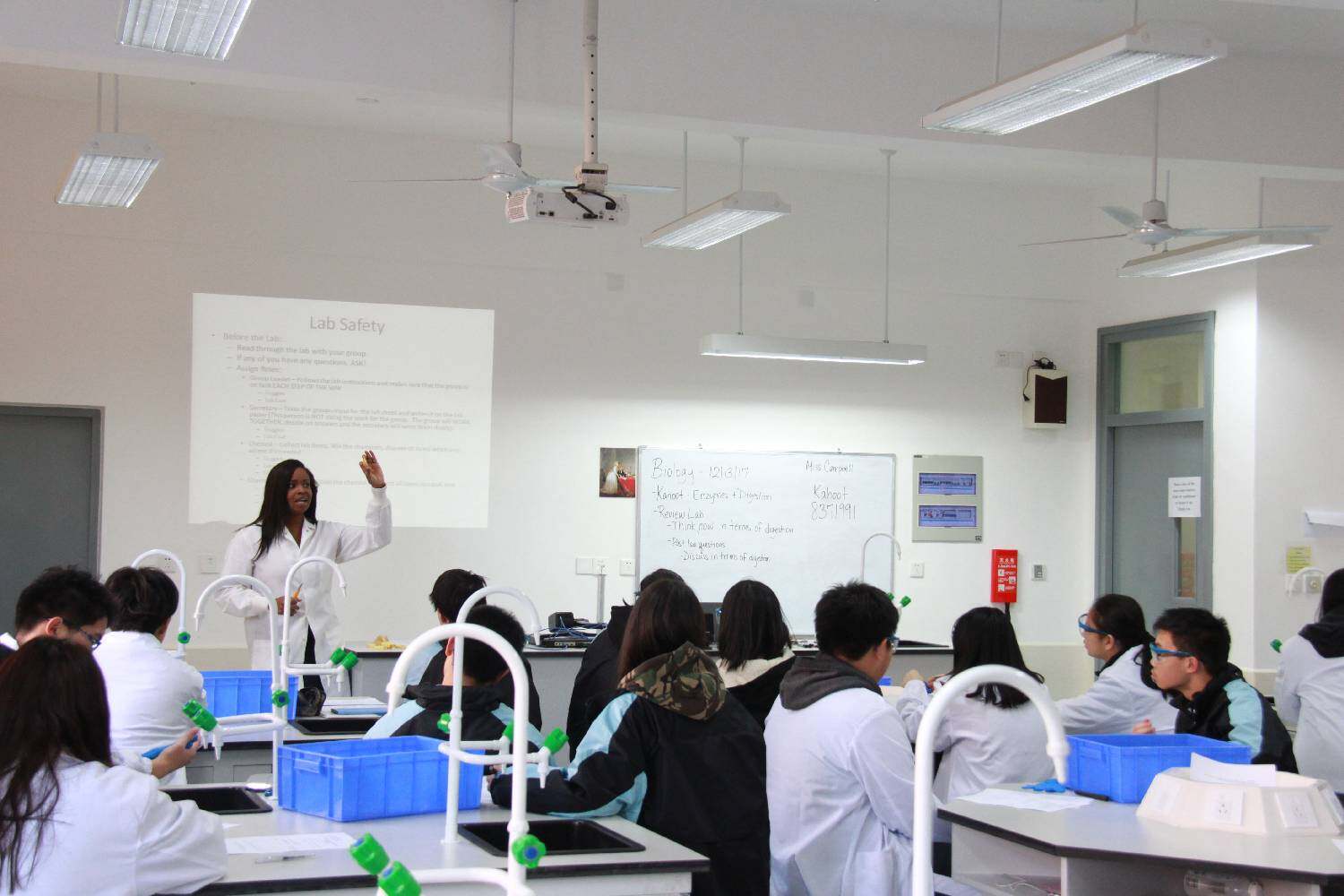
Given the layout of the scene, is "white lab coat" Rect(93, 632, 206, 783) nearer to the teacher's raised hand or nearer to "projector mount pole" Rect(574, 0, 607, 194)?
the teacher's raised hand

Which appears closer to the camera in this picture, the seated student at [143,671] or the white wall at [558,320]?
the seated student at [143,671]

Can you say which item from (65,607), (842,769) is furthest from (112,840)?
(842,769)

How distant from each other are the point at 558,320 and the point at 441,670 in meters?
3.81

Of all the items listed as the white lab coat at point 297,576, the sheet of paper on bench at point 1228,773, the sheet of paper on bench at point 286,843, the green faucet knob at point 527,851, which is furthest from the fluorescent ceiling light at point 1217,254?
the green faucet knob at point 527,851

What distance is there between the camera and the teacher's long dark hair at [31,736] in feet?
6.73

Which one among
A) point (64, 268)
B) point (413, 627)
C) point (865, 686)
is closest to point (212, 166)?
point (64, 268)

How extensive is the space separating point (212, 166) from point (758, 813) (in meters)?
5.14

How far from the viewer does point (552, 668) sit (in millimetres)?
6402

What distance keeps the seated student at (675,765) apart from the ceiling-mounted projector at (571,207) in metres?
2.09

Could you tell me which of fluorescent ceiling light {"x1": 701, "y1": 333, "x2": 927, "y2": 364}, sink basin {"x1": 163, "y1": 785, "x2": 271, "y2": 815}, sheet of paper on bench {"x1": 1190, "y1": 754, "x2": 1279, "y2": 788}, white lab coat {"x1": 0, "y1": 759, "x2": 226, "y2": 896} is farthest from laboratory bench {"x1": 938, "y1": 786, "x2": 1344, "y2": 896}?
fluorescent ceiling light {"x1": 701, "y1": 333, "x2": 927, "y2": 364}

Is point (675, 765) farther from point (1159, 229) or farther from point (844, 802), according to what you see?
point (1159, 229)

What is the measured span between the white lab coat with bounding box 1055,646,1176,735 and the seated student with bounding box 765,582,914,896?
1009mm

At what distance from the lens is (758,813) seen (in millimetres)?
2922

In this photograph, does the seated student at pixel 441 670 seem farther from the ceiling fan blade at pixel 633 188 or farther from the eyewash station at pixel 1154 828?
the ceiling fan blade at pixel 633 188
